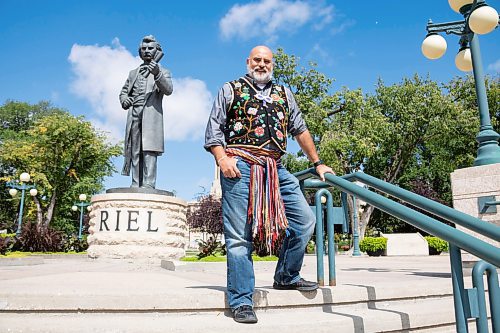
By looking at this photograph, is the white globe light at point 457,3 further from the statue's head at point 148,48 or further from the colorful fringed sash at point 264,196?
the statue's head at point 148,48

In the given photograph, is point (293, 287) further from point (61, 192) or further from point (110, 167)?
point (110, 167)

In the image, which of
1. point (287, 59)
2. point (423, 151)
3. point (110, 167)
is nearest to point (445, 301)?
point (287, 59)

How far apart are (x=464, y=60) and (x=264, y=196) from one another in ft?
19.0

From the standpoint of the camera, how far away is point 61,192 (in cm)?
3197

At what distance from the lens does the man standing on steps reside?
281 cm

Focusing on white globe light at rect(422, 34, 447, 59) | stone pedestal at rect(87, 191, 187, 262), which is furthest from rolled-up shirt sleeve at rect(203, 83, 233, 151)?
stone pedestal at rect(87, 191, 187, 262)

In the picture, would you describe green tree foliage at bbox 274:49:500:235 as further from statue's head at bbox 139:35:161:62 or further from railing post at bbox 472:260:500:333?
railing post at bbox 472:260:500:333

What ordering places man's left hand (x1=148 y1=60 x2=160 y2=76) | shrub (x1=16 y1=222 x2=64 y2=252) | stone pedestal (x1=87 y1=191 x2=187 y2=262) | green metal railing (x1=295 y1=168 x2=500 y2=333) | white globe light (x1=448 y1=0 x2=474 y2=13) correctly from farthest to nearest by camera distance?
1. shrub (x1=16 y1=222 x2=64 y2=252)
2. stone pedestal (x1=87 y1=191 x2=187 y2=262)
3. man's left hand (x1=148 y1=60 x2=160 y2=76)
4. white globe light (x1=448 y1=0 x2=474 y2=13)
5. green metal railing (x1=295 y1=168 x2=500 y2=333)

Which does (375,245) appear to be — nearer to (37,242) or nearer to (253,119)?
(37,242)

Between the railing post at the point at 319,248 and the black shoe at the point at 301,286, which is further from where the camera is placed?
the railing post at the point at 319,248

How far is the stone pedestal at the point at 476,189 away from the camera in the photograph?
5.45 meters

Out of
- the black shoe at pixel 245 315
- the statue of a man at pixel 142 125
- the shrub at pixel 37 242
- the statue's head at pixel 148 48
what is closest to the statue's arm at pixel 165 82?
the statue of a man at pixel 142 125

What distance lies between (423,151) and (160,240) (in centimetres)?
3472

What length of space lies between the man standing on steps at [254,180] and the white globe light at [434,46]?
4727 millimetres
